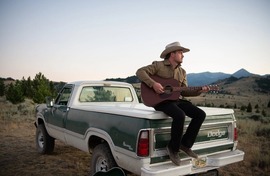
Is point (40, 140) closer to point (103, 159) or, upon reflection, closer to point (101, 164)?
point (101, 164)

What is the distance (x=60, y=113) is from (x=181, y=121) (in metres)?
3.13

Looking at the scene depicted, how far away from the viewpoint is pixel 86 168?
5715mm

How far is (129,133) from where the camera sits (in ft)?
11.1

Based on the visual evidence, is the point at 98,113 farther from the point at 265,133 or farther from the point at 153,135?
the point at 265,133

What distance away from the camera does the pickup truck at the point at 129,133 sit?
3.24m

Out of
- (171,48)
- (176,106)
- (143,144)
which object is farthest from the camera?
(171,48)

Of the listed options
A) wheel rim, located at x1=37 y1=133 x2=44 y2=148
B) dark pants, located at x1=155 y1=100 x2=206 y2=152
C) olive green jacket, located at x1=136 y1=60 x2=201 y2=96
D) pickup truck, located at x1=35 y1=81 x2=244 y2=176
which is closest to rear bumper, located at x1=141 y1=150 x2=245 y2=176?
pickup truck, located at x1=35 y1=81 x2=244 y2=176

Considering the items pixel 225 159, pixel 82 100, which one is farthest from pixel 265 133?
pixel 82 100

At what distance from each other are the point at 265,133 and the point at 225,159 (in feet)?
27.3

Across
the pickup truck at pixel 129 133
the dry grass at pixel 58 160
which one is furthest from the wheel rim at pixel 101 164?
the dry grass at pixel 58 160

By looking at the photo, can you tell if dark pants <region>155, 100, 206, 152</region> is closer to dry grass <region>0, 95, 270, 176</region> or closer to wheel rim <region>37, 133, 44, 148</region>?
dry grass <region>0, 95, 270, 176</region>

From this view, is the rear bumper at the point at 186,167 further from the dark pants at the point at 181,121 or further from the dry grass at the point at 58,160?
the dry grass at the point at 58,160

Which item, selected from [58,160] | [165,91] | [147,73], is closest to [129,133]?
[165,91]

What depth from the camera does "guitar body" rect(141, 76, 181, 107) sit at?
144 inches
